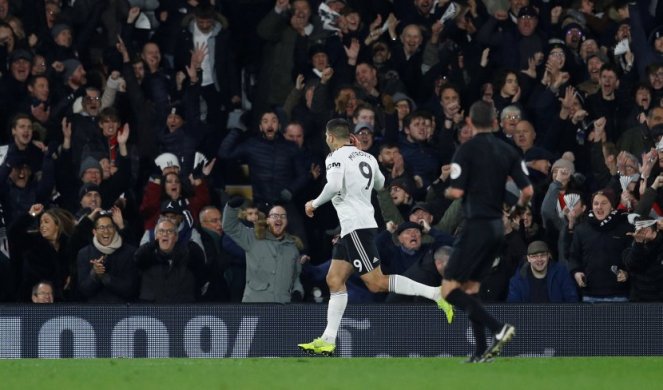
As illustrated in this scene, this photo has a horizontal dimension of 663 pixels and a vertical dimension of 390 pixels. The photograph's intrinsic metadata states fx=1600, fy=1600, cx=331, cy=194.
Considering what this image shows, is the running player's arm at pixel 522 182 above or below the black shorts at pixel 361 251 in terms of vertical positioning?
above

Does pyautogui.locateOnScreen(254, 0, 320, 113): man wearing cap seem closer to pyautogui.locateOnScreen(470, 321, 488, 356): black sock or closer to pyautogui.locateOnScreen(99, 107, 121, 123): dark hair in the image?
pyautogui.locateOnScreen(99, 107, 121, 123): dark hair

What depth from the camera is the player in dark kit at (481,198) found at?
11688 millimetres

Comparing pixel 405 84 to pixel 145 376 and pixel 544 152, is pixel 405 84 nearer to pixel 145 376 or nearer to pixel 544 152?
pixel 544 152

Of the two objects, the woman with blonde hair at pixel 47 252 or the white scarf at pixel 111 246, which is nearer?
the white scarf at pixel 111 246

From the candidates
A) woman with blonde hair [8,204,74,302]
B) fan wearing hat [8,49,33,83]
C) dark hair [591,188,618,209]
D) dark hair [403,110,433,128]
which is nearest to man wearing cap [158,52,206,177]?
fan wearing hat [8,49,33,83]

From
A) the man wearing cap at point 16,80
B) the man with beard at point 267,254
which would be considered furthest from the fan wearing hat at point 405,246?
the man wearing cap at point 16,80

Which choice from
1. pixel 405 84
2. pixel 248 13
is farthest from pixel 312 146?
pixel 248 13

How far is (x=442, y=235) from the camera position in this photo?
632 inches

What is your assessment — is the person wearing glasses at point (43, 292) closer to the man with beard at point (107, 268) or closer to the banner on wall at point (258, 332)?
the man with beard at point (107, 268)

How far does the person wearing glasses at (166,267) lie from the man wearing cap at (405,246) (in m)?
1.84

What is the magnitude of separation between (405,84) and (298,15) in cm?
161

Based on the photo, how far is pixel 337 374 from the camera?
38.7 ft

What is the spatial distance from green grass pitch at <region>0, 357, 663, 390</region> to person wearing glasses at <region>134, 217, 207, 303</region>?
2.36 meters

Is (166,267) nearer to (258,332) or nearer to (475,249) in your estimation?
(258,332)
